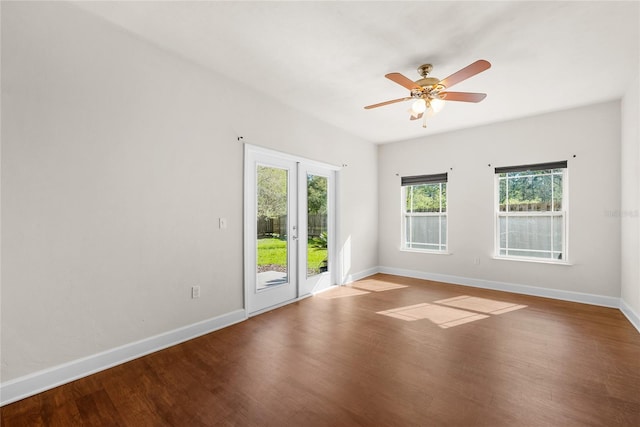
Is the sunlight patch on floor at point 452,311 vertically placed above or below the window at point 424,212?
below

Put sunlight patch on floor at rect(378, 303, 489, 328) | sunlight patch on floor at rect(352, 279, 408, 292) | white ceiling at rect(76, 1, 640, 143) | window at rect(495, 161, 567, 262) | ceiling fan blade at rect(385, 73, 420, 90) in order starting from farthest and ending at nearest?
sunlight patch on floor at rect(352, 279, 408, 292)
window at rect(495, 161, 567, 262)
sunlight patch on floor at rect(378, 303, 489, 328)
ceiling fan blade at rect(385, 73, 420, 90)
white ceiling at rect(76, 1, 640, 143)

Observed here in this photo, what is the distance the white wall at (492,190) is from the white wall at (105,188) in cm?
363

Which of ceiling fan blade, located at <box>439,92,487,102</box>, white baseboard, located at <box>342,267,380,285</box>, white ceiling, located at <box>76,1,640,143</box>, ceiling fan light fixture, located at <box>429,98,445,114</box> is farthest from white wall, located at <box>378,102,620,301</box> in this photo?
ceiling fan light fixture, located at <box>429,98,445,114</box>

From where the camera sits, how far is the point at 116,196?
2438 mm

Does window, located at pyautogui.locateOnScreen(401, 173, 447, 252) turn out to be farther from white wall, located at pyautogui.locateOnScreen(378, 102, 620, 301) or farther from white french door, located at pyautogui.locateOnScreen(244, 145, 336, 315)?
white french door, located at pyautogui.locateOnScreen(244, 145, 336, 315)

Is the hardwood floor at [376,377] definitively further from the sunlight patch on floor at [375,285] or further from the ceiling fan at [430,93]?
the ceiling fan at [430,93]

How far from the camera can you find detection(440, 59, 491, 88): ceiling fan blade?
220 centimetres

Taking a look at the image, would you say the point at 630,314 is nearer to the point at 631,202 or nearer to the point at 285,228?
the point at 631,202

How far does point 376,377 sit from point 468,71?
103 inches

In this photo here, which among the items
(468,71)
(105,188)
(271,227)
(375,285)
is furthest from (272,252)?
(468,71)

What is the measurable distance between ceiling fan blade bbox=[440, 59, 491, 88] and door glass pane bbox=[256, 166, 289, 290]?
92.1 inches

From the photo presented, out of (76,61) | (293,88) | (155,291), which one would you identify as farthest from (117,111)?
(293,88)

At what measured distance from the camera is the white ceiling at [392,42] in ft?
7.21

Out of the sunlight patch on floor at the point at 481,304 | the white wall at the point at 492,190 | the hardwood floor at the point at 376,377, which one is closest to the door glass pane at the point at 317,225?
the hardwood floor at the point at 376,377
